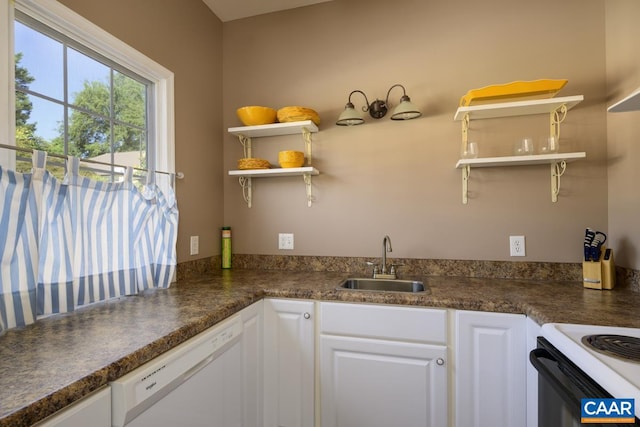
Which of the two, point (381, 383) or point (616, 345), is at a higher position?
point (616, 345)

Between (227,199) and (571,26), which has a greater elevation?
(571,26)

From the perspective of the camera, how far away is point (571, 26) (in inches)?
68.1

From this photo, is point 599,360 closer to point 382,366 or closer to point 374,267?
point 382,366

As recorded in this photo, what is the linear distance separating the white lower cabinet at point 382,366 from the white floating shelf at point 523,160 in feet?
2.72

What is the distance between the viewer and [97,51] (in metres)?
1.38

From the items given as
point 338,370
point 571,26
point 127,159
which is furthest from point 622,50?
point 127,159

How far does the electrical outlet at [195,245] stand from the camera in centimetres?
194

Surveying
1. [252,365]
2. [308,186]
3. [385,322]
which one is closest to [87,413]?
[252,365]

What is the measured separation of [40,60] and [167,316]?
107 cm

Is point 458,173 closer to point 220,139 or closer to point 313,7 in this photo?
point 313,7

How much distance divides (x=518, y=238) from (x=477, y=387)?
88 cm

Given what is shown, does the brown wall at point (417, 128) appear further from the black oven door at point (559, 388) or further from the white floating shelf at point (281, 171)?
the black oven door at point (559, 388)

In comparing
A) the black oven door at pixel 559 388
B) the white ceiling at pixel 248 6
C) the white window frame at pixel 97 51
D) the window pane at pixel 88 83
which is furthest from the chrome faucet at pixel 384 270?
the white ceiling at pixel 248 6

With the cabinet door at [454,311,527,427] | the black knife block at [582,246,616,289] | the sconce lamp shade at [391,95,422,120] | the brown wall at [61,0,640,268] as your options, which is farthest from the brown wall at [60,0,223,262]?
the black knife block at [582,246,616,289]
